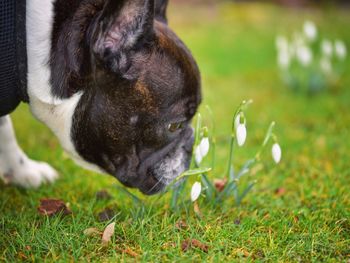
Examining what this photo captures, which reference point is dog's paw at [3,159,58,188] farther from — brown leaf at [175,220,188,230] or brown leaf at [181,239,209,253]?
brown leaf at [181,239,209,253]

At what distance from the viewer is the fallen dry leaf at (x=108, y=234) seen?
254 cm

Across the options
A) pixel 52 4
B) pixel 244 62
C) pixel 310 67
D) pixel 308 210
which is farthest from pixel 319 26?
pixel 52 4

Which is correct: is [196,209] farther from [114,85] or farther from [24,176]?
[24,176]

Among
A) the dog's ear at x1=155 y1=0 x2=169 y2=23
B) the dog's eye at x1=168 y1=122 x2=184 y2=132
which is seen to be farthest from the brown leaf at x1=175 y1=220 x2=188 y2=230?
the dog's ear at x1=155 y1=0 x2=169 y2=23

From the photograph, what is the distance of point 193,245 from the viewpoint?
2.56 meters

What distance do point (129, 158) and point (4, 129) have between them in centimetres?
93

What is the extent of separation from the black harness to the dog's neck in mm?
32

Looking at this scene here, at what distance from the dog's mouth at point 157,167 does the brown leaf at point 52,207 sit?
33 cm

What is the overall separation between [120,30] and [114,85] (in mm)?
295

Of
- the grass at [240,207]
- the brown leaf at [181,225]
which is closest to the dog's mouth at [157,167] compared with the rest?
the grass at [240,207]

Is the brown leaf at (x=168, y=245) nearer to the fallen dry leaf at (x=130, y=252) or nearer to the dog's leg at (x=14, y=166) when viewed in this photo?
the fallen dry leaf at (x=130, y=252)

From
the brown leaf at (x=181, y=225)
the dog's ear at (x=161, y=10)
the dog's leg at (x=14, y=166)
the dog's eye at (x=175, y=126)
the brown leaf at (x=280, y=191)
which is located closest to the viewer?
the brown leaf at (x=181, y=225)

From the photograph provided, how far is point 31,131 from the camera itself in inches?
184

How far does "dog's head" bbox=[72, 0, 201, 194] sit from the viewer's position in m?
2.51
